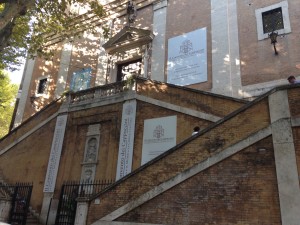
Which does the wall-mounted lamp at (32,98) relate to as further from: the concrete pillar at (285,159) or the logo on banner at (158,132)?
the concrete pillar at (285,159)

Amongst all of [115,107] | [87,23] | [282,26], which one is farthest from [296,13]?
[87,23]

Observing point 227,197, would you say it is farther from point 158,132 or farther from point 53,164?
point 53,164

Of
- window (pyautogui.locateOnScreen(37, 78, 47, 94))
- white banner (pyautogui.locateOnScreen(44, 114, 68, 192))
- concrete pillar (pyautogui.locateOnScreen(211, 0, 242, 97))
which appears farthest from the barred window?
window (pyautogui.locateOnScreen(37, 78, 47, 94))

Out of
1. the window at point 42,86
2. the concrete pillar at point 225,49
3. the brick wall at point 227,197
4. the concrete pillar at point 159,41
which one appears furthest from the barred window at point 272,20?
the window at point 42,86

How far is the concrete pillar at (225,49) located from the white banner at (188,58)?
50 cm

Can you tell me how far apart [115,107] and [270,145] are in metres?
6.87

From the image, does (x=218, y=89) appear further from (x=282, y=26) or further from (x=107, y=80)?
(x=107, y=80)

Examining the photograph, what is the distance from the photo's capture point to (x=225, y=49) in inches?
508

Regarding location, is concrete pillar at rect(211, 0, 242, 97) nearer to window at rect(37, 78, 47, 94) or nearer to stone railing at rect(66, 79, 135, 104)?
stone railing at rect(66, 79, 135, 104)

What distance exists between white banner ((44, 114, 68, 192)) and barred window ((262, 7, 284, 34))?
29.7 ft

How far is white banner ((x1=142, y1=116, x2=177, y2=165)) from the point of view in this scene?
10.1 m

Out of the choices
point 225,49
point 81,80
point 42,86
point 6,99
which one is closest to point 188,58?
point 225,49

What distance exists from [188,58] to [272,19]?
3751 mm

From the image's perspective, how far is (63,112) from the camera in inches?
512
